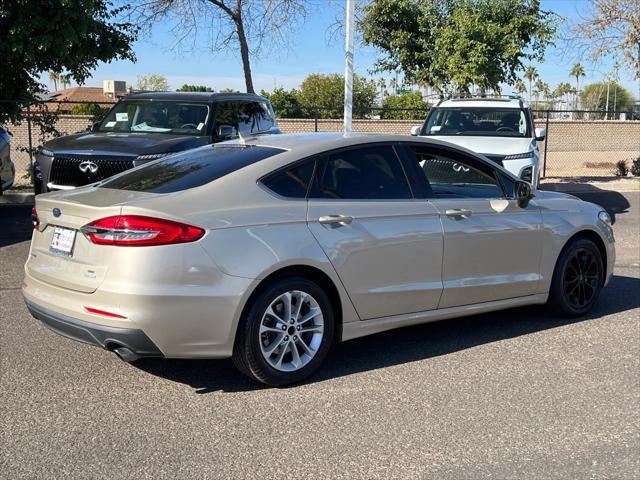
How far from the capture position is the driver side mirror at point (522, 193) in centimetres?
596

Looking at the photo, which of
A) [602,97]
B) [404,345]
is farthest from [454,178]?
[602,97]

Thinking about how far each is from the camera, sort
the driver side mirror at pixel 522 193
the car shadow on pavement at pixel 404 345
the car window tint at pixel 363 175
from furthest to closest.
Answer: the driver side mirror at pixel 522 193 < the car window tint at pixel 363 175 < the car shadow on pavement at pixel 404 345

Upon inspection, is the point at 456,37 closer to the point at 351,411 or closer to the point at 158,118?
the point at 158,118

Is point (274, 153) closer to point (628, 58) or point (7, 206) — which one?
A: point (7, 206)

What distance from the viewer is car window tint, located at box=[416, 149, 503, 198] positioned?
5.59 m

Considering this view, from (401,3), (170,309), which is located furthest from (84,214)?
(401,3)

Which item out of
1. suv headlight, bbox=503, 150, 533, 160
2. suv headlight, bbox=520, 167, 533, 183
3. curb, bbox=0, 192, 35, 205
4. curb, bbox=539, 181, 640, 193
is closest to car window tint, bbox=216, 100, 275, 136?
suv headlight, bbox=503, 150, 533, 160

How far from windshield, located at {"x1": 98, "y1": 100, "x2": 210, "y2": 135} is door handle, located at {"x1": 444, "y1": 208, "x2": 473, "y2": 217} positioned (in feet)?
17.2

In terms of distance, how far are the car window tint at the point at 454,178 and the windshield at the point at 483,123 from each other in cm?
649

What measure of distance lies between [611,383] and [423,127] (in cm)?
845

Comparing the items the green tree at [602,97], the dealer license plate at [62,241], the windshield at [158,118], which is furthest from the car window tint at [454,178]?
the green tree at [602,97]

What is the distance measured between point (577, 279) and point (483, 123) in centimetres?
650

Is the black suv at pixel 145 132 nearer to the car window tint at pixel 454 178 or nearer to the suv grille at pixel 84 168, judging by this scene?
the suv grille at pixel 84 168

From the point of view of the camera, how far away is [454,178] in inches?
230
